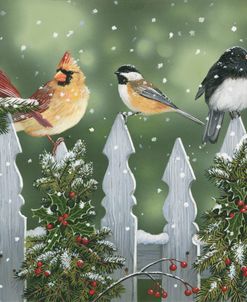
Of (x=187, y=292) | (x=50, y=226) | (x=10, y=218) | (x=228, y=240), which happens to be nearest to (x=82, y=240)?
(x=50, y=226)

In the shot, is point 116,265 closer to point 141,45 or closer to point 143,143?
point 143,143

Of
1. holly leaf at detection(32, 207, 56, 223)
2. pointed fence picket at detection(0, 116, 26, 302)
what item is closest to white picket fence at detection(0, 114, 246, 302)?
pointed fence picket at detection(0, 116, 26, 302)

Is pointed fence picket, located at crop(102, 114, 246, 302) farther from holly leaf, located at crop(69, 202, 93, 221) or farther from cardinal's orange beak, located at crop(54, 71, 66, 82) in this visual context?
cardinal's orange beak, located at crop(54, 71, 66, 82)

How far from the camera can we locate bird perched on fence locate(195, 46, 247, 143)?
2.69 m

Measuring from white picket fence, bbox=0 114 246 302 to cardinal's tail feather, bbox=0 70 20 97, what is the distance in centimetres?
13

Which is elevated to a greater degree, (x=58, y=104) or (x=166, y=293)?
(x=58, y=104)

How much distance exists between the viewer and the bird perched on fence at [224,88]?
2.69 meters

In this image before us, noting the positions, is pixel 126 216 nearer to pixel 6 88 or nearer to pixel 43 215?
pixel 43 215

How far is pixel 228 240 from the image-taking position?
2.51 m

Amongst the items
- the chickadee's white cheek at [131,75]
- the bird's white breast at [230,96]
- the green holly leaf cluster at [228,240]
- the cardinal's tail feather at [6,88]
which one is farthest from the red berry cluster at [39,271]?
the bird's white breast at [230,96]

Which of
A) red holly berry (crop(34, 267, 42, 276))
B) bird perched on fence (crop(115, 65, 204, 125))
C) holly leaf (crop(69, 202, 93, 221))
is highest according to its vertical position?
bird perched on fence (crop(115, 65, 204, 125))

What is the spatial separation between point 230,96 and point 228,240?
58 centimetres

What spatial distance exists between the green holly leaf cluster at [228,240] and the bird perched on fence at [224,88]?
0.70 ft

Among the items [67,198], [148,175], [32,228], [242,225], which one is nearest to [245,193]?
Result: [242,225]
